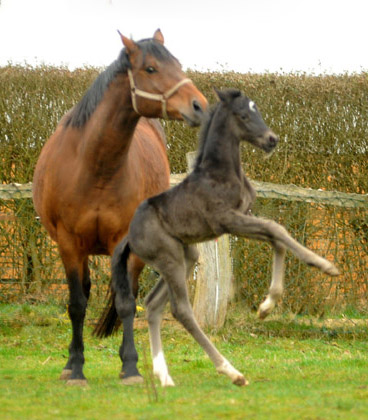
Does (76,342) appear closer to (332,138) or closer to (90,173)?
(90,173)

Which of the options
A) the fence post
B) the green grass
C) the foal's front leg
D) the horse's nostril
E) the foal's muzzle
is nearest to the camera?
the green grass

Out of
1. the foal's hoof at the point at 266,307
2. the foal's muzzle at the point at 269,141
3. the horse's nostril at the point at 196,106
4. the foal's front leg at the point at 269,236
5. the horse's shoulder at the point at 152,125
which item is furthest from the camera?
the horse's shoulder at the point at 152,125

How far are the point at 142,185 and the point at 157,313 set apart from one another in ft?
4.23

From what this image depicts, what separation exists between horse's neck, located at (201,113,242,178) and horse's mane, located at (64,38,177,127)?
0.80 metres

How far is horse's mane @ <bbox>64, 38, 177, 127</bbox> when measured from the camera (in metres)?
5.48

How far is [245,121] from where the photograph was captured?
4.89 m

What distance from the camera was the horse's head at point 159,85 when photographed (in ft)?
17.0

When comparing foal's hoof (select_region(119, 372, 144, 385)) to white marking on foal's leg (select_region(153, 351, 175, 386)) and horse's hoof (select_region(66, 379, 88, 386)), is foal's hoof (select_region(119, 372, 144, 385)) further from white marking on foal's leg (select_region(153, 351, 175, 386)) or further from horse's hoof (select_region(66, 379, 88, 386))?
white marking on foal's leg (select_region(153, 351, 175, 386))

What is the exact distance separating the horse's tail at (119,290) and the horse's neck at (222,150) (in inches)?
34.0

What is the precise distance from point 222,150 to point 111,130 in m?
1.16

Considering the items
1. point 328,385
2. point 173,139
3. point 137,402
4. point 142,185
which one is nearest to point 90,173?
point 142,185

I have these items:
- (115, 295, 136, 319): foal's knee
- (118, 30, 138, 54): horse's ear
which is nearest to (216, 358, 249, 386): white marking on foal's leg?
(115, 295, 136, 319): foal's knee

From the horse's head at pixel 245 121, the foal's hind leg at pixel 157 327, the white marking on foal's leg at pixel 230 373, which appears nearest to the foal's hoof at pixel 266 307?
the white marking on foal's leg at pixel 230 373

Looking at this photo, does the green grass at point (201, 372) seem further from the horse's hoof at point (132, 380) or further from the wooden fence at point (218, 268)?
the wooden fence at point (218, 268)
